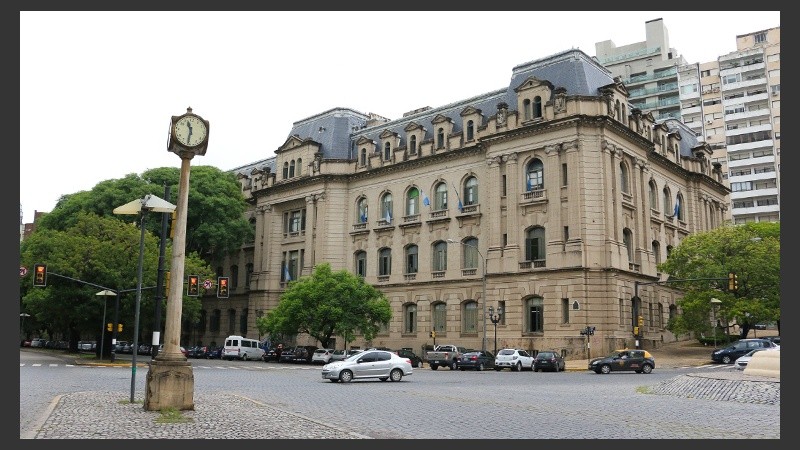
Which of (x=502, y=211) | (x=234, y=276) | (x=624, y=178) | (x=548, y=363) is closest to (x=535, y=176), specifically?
(x=502, y=211)

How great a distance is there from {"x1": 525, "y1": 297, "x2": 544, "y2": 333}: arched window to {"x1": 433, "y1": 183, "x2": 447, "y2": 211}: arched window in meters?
12.1

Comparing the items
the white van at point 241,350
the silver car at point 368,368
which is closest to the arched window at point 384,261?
the white van at point 241,350

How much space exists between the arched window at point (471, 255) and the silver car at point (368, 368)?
74.3ft

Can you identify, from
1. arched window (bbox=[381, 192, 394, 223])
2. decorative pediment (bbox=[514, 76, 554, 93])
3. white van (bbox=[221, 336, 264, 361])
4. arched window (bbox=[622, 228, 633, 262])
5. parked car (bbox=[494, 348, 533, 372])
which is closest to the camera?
parked car (bbox=[494, 348, 533, 372])

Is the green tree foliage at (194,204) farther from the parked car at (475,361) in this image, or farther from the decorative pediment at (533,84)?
the parked car at (475,361)

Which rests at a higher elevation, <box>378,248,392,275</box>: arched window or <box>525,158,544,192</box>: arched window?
<box>525,158,544,192</box>: arched window

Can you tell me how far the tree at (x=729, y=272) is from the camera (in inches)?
1806

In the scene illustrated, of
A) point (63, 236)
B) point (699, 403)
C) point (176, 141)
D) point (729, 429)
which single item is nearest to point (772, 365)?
point (699, 403)

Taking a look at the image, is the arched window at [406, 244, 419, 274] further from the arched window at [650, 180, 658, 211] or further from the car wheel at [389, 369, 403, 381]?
the car wheel at [389, 369, 403, 381]

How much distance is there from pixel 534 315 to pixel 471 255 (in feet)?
25.2

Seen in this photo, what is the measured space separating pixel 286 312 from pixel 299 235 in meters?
15.3

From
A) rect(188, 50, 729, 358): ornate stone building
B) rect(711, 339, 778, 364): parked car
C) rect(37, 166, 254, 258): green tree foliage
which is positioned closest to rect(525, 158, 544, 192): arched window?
rect(188, 50, 729, 358): ornate stone building

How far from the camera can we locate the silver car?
101 feet

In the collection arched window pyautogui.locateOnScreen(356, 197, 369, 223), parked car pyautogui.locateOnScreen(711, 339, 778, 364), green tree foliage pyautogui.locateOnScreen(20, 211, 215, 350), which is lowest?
parked car pyautogui.locateOnScreen(711, 339, 778, 364)
